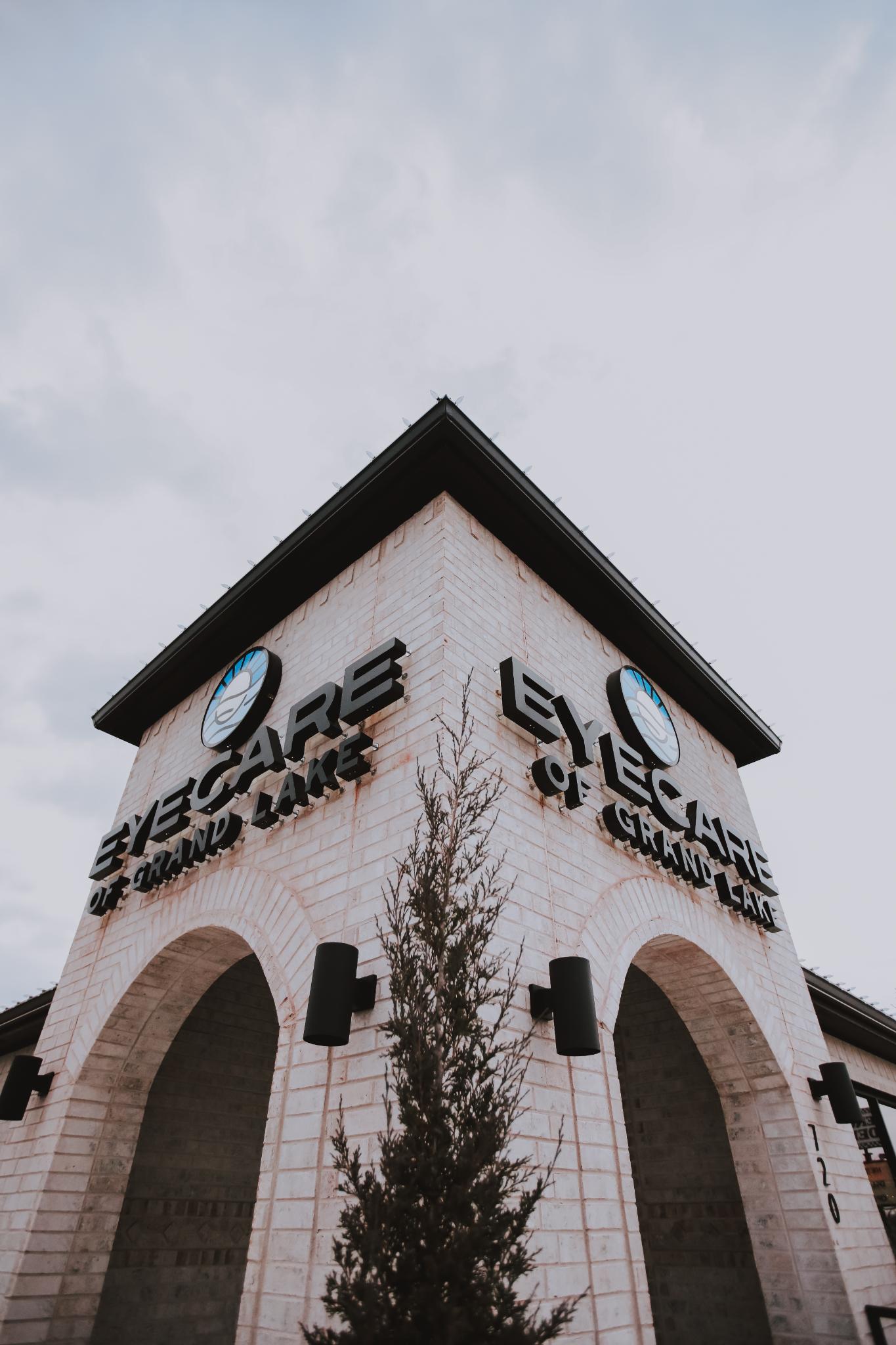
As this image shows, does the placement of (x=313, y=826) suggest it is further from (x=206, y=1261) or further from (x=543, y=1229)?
(x=206, y=1261)

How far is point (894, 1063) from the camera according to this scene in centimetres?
941

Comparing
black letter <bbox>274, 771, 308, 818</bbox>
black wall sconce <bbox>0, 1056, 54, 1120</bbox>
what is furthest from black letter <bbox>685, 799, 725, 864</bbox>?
black wall sconce <bbox>0, 1056, 54, 1120</bbox>

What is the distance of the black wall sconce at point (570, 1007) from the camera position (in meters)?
3.08

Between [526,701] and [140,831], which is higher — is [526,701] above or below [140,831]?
below

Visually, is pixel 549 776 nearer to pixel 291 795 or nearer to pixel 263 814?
pixel 291 795

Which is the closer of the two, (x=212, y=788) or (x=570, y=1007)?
(x=570, y=1007)

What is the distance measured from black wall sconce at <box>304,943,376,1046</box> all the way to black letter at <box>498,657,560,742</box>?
1713mm

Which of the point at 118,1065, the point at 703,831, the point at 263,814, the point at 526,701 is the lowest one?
the point at 118,1065

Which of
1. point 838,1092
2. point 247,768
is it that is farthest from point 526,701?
point 838,1092

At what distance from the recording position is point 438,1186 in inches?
82.3

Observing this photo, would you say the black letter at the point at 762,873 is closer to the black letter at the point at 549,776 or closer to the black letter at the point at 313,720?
the black letter at the point at 549,776

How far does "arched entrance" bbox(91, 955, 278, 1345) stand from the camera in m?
5.58

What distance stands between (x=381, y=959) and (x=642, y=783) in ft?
9.02

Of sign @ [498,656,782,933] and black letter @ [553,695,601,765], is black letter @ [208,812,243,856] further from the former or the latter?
black letter @ [553,695,601,765]
